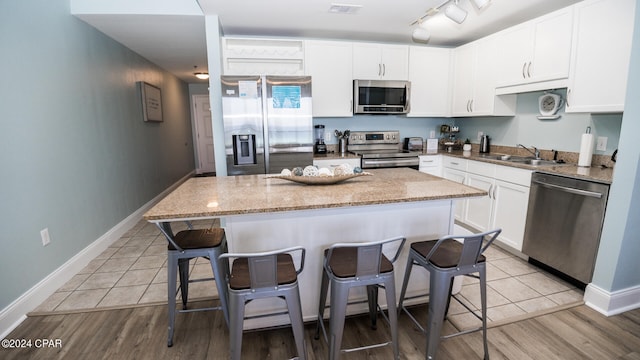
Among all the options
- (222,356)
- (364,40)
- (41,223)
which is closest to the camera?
(222,356)

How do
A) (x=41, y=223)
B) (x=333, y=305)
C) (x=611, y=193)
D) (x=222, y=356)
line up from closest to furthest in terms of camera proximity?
(x=333, y=305) → (x=222, y=356) → (x=611, y=193) → (x=41, y=223)

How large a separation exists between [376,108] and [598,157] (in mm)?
2193

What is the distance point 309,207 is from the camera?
1.51 meters

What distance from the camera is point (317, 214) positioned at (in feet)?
5.80

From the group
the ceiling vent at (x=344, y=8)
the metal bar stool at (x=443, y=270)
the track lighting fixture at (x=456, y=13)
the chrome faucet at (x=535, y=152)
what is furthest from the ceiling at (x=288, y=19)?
the metal bar stool at (x=443, y=270)

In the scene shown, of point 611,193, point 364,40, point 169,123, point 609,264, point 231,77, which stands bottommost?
point 609,264

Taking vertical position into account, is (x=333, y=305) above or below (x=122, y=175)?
below

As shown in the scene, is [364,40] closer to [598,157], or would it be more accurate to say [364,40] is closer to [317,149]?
[317,149]

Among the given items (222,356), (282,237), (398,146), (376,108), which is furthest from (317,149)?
(222,356)

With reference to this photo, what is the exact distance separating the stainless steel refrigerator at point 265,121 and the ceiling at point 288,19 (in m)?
0.63

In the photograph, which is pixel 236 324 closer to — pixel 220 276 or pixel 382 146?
pixel 220 276

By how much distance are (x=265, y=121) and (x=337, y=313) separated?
221cm

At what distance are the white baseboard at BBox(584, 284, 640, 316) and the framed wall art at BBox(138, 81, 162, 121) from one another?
208 inches

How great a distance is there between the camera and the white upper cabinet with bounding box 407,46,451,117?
3.92 m
